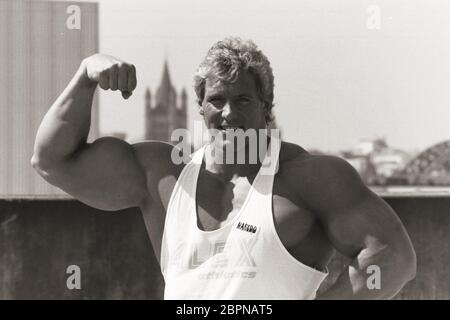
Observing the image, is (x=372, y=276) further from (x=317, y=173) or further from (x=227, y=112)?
(x=227, y=112)

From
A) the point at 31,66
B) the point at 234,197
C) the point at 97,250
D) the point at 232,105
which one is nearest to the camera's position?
the point at 232,105

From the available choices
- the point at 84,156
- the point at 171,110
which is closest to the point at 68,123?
the point at 84,156

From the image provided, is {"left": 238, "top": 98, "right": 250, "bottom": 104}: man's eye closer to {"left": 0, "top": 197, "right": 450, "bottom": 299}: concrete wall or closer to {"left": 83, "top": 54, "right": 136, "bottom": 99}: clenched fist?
{"left": 83, "top": 54, "right": 136, "bottom": 99}: clenched fist

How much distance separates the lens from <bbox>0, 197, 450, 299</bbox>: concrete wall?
5578mm

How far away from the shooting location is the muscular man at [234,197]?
8.39ft

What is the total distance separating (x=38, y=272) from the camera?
5625 millimetres

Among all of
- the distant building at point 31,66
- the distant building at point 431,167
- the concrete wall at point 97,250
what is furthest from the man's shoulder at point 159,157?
the distant building at point 431,167

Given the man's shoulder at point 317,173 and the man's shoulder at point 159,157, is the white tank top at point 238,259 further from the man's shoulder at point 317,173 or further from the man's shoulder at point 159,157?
the man's shoulder at point 159,157

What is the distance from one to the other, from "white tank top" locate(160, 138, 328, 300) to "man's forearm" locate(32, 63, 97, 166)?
42 centimetres

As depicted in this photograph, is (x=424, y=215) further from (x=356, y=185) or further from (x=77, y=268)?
(x=356, y=185)

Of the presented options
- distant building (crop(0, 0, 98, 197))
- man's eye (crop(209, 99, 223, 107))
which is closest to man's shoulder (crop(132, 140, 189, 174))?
man's eye (crop(209, 99, 223, 107))

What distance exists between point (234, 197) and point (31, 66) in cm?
467

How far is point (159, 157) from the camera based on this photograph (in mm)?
2848

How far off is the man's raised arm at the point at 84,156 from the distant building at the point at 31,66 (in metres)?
3.47
